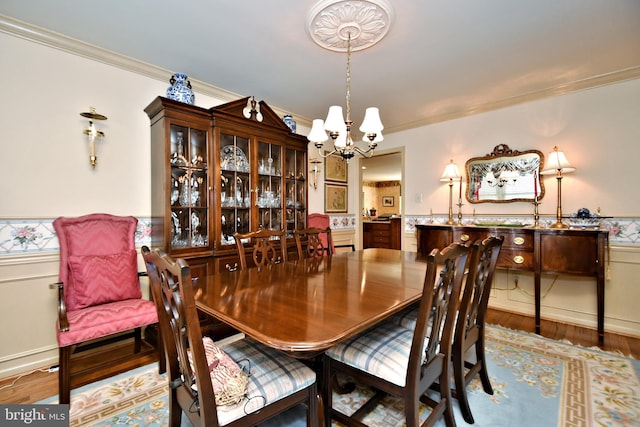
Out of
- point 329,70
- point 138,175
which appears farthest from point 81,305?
point 329,70

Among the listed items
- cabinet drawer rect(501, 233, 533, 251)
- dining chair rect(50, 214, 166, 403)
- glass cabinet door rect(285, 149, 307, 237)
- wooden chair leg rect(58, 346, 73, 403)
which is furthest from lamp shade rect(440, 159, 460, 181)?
wooden chair leg rect(58, 346, 73, 403)

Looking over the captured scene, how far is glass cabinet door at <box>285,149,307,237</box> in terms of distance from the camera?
3316 millimetres

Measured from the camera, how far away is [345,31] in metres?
1.95

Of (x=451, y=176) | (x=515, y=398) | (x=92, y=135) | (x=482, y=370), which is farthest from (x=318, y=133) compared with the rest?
(x=451, y=176)

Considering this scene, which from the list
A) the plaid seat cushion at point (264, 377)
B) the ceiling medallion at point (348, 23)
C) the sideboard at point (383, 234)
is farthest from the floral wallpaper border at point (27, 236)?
the sideboard at point (383, 234)

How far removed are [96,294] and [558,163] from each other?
4123 millimetres

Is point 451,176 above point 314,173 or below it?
below

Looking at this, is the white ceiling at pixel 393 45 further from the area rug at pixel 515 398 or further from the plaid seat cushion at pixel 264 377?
the area rug at pixel 515 398

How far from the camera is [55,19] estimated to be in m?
1.89

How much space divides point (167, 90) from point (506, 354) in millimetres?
3573

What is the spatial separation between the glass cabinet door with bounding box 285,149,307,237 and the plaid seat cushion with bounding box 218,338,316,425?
2027 mm

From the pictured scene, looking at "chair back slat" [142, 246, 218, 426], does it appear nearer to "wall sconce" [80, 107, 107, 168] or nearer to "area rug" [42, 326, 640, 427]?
"area rug" [42, 326, 640, 427]

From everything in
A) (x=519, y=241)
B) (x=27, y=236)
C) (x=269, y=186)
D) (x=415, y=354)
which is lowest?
(x=415, y=354)

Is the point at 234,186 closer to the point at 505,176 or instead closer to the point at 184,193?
the point at 184,193
